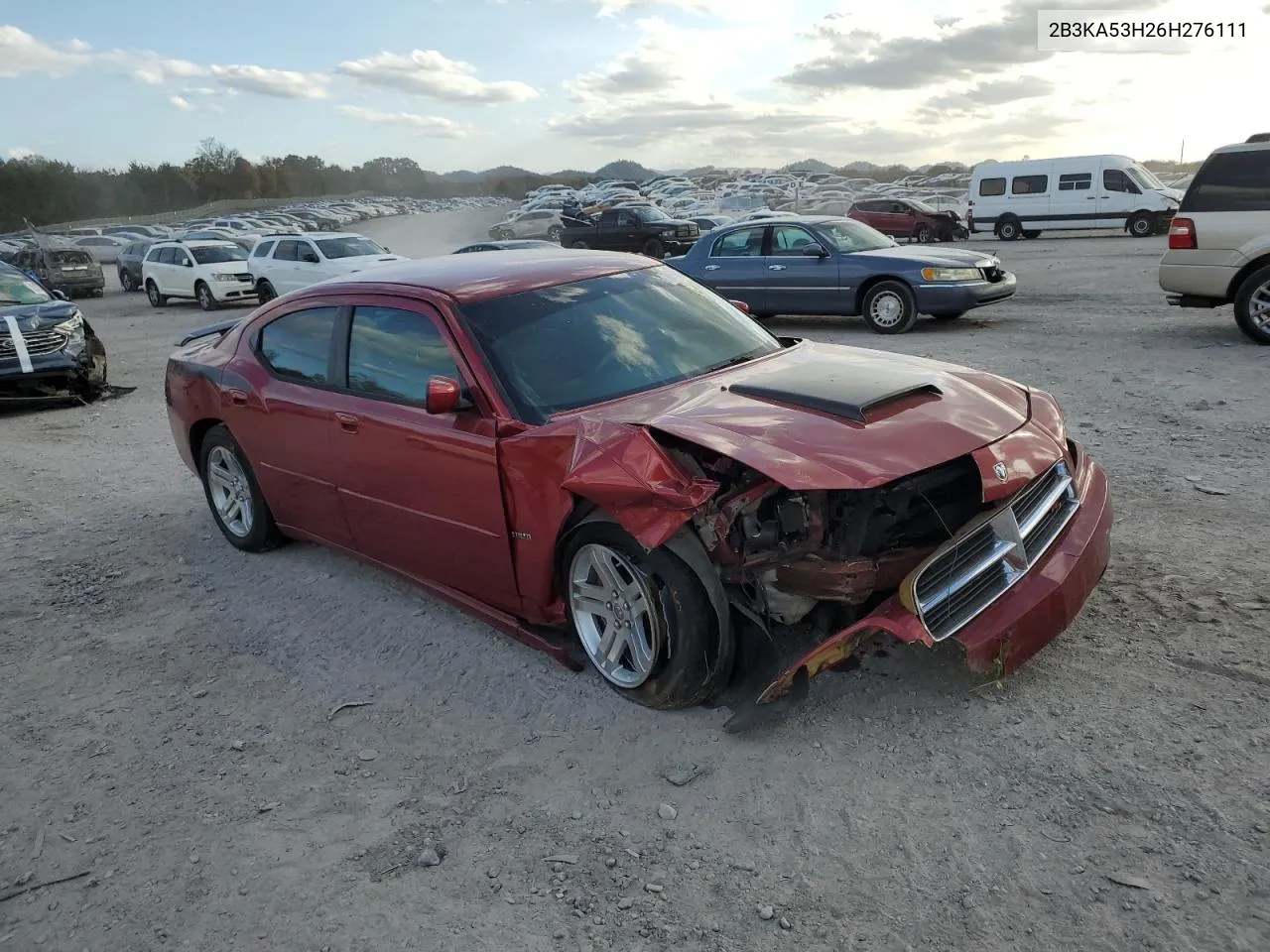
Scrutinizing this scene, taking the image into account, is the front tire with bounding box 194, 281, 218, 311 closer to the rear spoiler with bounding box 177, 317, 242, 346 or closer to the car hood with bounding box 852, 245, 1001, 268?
the car hood with bounding box 852, 245, 1001, 268

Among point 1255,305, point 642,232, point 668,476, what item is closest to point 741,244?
point 1255,305

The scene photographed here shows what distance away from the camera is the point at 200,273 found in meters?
21.1

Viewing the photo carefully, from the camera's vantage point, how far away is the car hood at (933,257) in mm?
11625

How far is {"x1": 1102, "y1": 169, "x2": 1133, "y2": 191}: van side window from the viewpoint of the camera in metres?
24.6

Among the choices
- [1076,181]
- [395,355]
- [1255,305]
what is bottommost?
[1255,305]

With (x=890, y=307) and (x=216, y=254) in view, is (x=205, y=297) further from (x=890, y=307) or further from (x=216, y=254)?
(x=890, y=307)

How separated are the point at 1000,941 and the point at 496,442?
2350mm

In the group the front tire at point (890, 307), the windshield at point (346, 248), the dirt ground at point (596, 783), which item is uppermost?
the windshield at point (346, 248)

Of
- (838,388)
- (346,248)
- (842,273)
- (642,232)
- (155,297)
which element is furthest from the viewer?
(642,232)

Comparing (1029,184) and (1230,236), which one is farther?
(1029,184)

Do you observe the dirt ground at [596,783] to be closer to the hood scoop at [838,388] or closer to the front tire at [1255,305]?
the hood scoop at [838,388]

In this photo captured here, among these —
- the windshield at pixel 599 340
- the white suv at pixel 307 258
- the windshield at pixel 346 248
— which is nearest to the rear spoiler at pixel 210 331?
the windshield at pixel 599 340

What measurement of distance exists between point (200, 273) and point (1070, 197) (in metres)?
22.1

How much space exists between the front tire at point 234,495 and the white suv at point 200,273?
1635 centimetres
